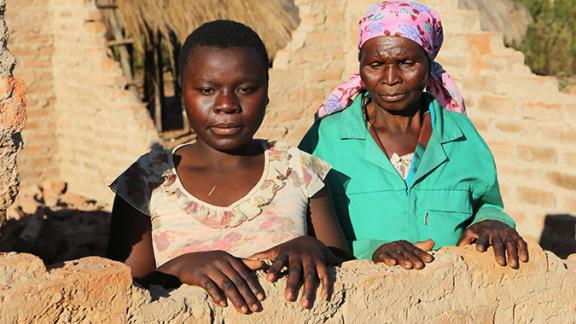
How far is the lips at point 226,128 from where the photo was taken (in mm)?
2750

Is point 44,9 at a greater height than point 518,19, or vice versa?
point 44,9

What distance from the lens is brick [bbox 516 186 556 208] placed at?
607 centimetres

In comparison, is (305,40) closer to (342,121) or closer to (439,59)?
(439,59)

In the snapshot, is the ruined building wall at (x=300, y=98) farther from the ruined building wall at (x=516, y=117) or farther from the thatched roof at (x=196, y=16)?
the thatched roof at (x=196, y=16)

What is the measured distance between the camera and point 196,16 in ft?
34.5

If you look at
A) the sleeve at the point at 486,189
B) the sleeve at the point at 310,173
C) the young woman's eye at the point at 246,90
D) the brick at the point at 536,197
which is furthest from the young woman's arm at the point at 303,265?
the brick at the point at 536,197

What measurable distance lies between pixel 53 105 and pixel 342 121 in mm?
5563

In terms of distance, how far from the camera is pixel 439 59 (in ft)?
21.5

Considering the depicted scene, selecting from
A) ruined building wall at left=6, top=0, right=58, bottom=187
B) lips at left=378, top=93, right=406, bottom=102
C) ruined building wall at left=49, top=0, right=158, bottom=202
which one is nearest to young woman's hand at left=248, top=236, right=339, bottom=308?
lips at left=378, top=93, right=406, bottom=102

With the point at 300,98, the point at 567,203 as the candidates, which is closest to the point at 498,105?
the point at 567,203

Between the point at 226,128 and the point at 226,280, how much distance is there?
0.56 meters

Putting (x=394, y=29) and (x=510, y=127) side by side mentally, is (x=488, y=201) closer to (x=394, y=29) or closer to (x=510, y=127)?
(x=394, y=29)

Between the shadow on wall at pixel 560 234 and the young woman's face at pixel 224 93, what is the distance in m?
3.71

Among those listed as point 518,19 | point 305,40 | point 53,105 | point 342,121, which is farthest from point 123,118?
point 518,19
